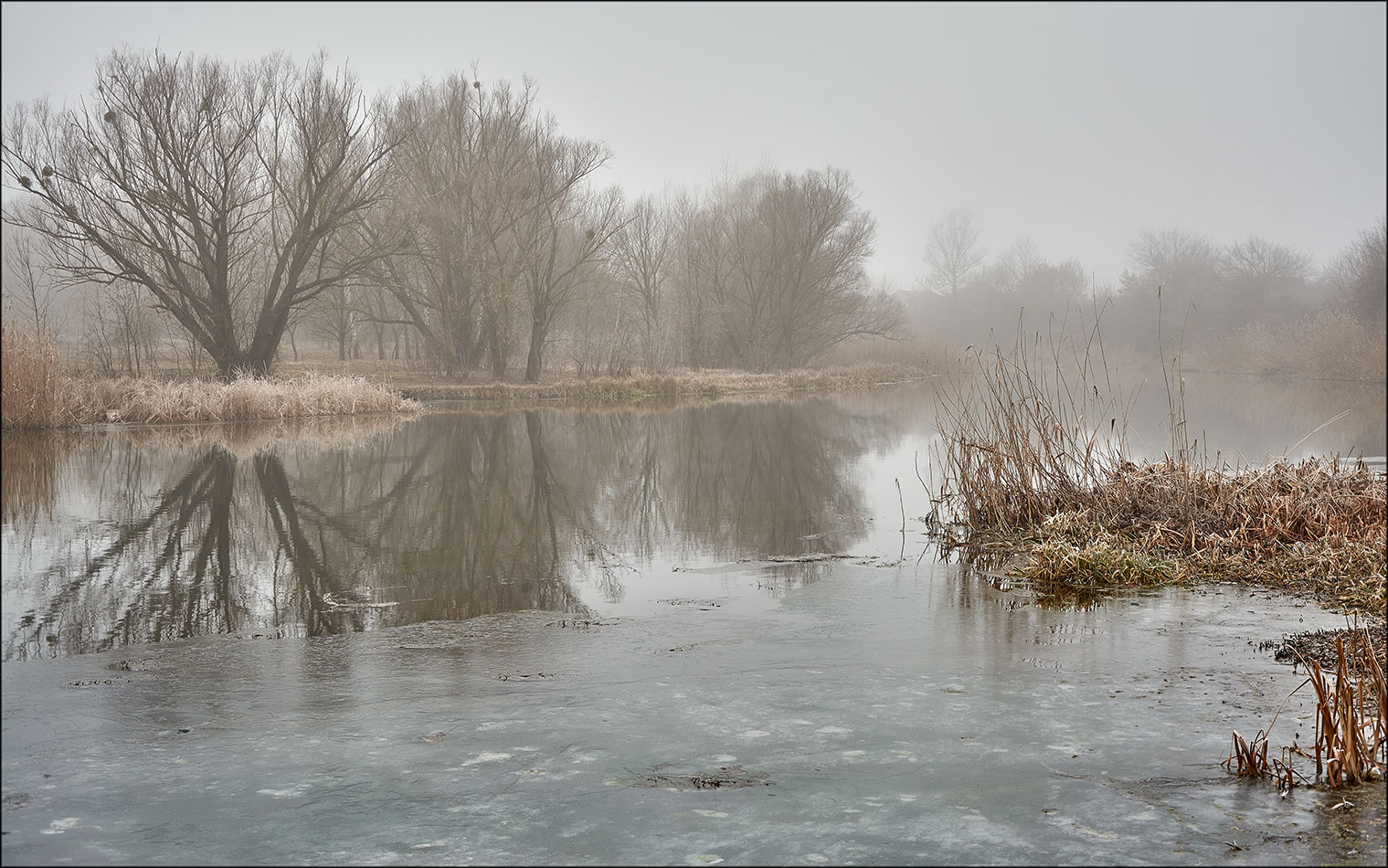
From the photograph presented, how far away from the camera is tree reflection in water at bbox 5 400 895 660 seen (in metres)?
7.24

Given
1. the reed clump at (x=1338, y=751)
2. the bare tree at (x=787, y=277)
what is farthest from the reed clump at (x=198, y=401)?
the bare tree at (x=787, y=277)

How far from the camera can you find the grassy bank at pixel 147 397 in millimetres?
15172

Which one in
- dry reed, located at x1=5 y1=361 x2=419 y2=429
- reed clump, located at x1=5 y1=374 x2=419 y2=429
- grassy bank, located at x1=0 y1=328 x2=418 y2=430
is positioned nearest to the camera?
grassy bank, located at x1=0 y1=328 x2=418 y2=430

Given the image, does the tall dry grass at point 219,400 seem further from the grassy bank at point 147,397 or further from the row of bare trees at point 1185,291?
the row of bare trees at point 1185,291

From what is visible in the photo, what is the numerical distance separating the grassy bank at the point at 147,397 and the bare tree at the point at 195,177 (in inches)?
120

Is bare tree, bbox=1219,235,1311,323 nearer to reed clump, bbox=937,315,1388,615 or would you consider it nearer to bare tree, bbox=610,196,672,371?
bare tree, bbox=610,196,672,371

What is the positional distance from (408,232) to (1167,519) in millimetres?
24408

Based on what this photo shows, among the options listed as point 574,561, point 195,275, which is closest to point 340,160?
point 195,275

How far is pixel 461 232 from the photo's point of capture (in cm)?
3256

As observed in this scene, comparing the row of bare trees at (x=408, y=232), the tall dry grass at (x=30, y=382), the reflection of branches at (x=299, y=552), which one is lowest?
the reflection of branches at (x=299, y=552)

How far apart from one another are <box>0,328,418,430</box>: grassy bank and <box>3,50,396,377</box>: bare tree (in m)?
3.05

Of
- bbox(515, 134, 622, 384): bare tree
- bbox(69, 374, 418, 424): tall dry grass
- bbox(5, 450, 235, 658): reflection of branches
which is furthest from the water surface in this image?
bbox(515, 134, 622, 384): bare tree

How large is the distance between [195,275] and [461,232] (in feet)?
25.5

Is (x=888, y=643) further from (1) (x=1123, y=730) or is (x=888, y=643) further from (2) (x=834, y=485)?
(2) (x=834, y=485)
